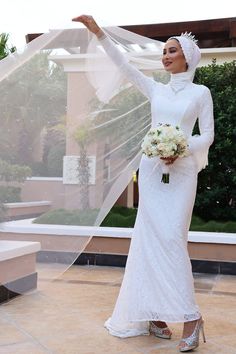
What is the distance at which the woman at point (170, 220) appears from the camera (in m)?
3.28

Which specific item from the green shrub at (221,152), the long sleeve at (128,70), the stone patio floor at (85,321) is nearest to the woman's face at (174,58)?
the long sleeve at (128,70)

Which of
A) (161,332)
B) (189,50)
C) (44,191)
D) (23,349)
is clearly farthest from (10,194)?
(189,50)

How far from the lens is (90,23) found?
135 inches

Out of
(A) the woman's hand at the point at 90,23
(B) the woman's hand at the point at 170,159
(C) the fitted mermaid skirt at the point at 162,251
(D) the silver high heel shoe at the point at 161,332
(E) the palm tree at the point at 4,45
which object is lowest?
(D) the silver high heel shoe at the point at 161,332

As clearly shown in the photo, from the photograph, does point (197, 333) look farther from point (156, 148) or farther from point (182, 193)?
point (156, 148)

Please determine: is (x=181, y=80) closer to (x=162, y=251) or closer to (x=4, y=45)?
(x=162, y=251)

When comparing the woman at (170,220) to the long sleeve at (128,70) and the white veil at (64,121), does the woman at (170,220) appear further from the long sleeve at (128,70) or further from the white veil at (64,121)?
the white veil at (64,121)

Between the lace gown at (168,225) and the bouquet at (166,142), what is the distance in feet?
0.45

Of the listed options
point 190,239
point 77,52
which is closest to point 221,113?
point 190,239

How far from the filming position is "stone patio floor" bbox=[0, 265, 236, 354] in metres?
3.27

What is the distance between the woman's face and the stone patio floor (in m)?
1.78

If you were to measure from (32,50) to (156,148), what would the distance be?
1.20m

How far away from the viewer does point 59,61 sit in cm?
372

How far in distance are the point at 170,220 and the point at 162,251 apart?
20 centimetres
